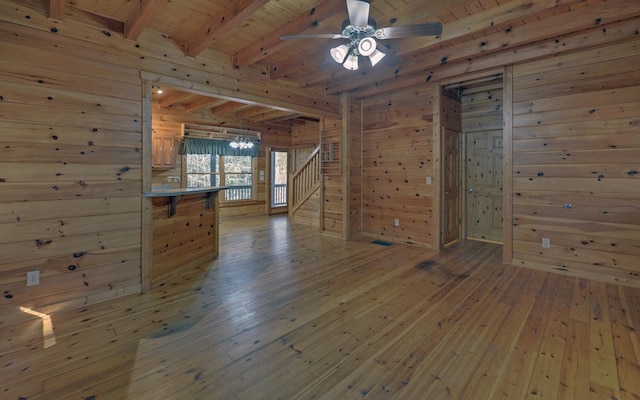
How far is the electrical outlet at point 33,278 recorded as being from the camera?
8.61ft

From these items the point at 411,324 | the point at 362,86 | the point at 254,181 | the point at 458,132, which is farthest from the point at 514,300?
the point at 254,181

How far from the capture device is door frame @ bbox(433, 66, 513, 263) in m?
4.15

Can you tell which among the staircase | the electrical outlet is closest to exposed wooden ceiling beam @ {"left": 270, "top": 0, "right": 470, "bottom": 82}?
the staircase

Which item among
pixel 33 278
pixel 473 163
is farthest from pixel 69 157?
pixel 473 163

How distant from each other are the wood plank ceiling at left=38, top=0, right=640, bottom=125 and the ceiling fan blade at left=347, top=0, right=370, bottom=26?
266mm

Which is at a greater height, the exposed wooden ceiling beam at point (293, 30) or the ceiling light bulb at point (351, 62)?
the exposed wooden ceiling beam at point (293, 30)

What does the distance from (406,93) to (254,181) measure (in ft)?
17.4

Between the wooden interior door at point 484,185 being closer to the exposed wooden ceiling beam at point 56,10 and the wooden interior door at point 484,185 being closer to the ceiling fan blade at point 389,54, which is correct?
the ceiling fan blade at point 389,54

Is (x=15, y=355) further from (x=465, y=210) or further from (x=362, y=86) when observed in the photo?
(x=465, y=210)

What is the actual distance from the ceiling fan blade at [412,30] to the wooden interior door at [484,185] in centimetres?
373

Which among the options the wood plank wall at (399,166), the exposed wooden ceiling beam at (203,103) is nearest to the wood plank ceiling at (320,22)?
the wood plank wall at (399,166)

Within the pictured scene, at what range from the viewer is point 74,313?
272cm

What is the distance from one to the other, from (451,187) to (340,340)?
4.14 m

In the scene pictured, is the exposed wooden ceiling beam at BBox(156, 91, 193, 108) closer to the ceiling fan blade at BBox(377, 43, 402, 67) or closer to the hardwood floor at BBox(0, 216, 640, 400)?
the hardwood floor at BBox(0, 216, 640, 400)
